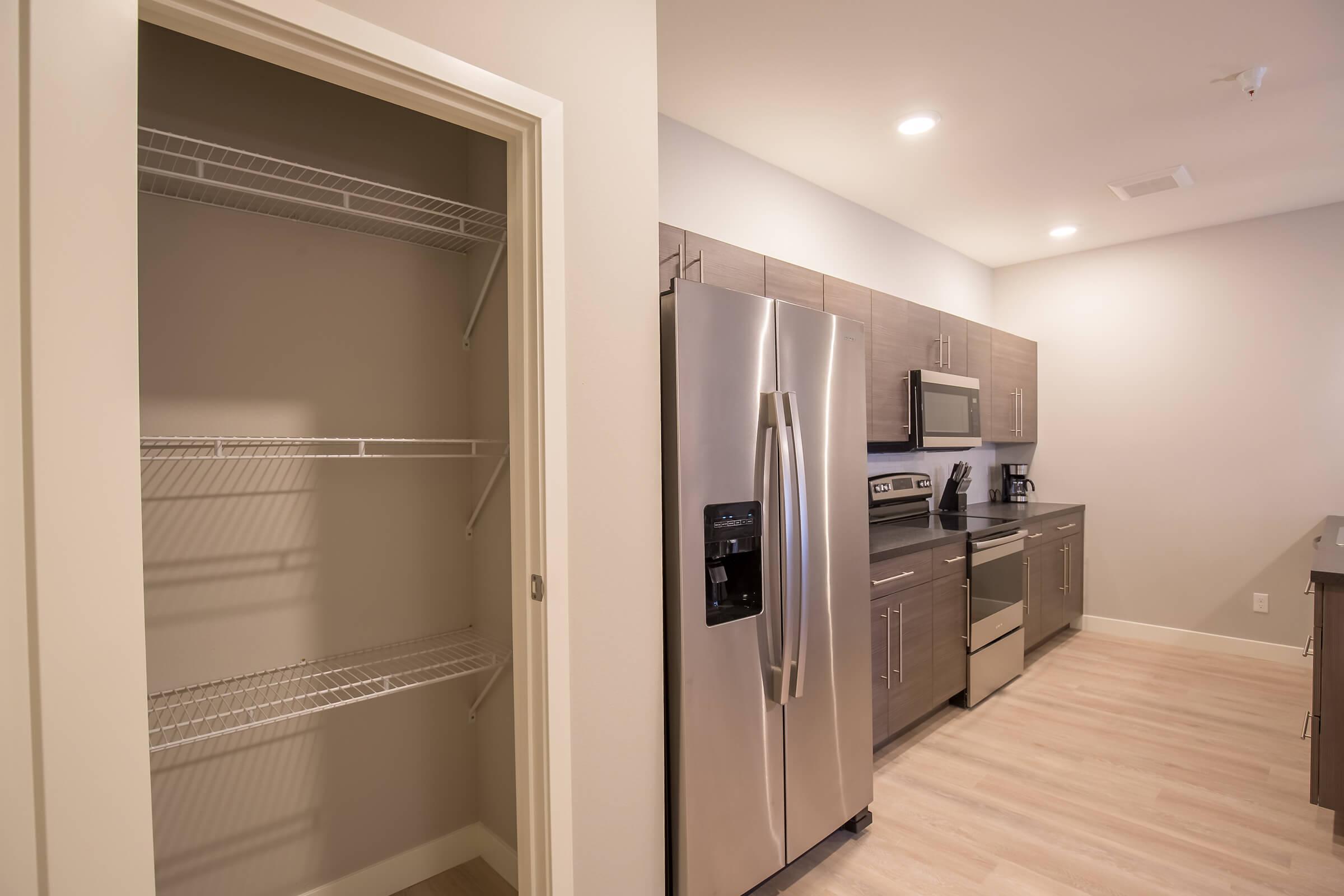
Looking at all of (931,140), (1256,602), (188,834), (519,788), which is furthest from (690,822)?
(1256,602)

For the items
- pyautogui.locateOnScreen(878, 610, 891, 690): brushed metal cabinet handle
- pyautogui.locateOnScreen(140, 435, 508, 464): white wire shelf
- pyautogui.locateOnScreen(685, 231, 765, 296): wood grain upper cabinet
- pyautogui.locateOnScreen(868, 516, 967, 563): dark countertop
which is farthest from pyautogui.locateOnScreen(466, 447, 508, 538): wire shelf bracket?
pyautogui.locateOnScreen(878, 610, 891, 690): brushed metal cabinet handle

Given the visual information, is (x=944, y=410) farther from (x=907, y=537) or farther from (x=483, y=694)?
(x=483, y=694)

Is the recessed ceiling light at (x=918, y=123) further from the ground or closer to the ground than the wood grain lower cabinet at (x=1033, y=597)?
further from the ground

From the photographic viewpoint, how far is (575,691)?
4.96 feet

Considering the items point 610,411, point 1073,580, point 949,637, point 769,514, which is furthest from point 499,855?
point 1073,580

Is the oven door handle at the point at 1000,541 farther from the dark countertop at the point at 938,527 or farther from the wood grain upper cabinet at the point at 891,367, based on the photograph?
the wood grain upper cabinet at the point at 891,367

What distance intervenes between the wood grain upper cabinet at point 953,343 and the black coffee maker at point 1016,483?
1.25m

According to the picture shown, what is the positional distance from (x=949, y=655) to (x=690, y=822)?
1.87m

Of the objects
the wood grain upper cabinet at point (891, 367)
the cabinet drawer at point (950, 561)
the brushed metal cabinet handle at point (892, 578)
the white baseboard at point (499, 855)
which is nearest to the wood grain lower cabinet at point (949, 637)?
the cabinet drawer at point (950, 561)

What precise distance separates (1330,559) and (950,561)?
1315mm

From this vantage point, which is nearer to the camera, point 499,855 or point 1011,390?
point 499,855

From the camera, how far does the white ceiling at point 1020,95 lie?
208 centimetres

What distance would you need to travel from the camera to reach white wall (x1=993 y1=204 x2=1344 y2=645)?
12.7 feet

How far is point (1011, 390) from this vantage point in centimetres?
455
